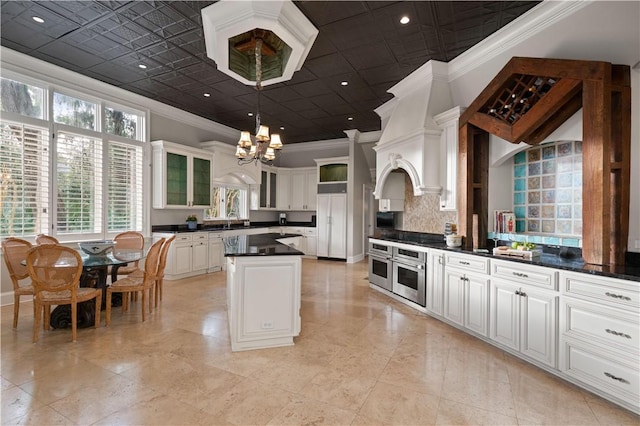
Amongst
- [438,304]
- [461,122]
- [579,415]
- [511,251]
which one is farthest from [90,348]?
[461,122]

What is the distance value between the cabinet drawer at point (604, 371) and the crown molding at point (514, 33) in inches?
118

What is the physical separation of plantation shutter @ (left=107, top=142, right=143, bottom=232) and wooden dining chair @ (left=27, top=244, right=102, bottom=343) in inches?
95.4

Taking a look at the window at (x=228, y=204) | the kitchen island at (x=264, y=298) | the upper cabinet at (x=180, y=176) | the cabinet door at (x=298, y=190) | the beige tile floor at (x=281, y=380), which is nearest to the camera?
the beige tile floor at (x=281, y=380)

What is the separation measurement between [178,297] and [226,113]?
403 centimetres

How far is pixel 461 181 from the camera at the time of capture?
392 centimetres

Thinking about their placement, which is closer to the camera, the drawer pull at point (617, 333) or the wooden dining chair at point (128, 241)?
the drawer pull at point (617, 333)

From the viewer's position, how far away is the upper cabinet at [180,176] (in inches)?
233

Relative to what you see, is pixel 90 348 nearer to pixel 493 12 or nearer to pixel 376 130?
pixel 493 12

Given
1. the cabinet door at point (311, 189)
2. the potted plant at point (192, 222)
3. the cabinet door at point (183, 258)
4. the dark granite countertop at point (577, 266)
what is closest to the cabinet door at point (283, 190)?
the cabinet door at point (311, 189)

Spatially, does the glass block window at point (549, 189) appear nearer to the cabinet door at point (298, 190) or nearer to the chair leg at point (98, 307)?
the chair leg at point (98, 307)

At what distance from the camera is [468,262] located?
3379mm

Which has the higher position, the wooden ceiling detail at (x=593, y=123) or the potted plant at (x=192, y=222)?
the wooden ceiling detail at (x=593, y=123)

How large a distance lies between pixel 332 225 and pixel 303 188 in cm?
160

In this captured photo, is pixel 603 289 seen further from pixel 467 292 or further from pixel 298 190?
pixel 298 190
